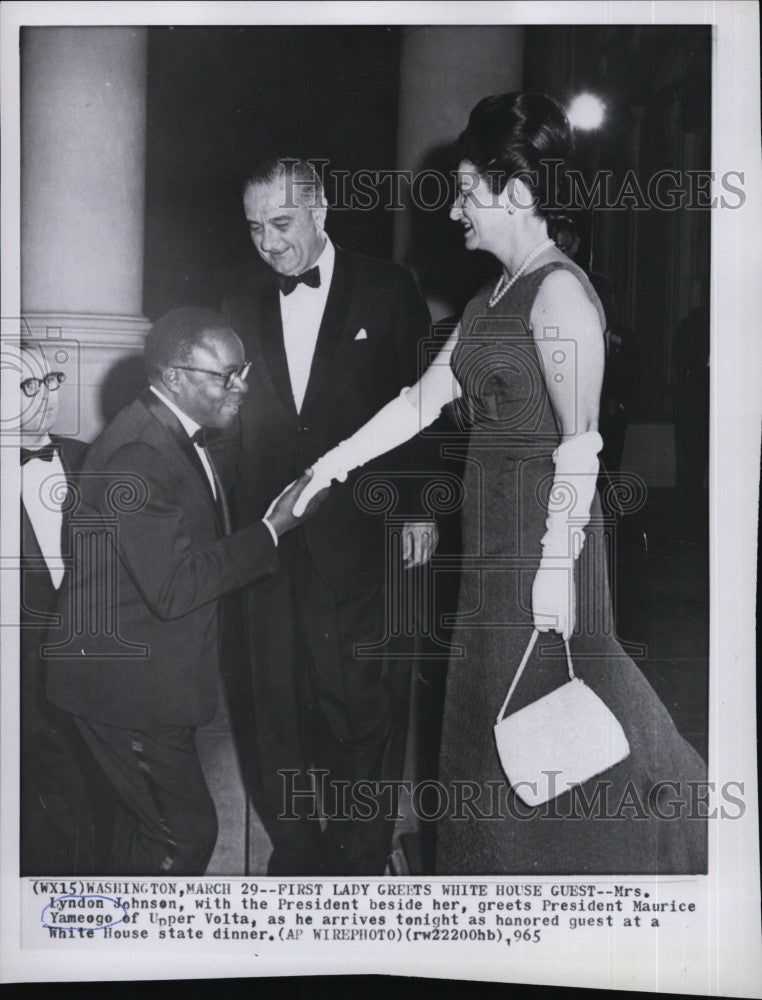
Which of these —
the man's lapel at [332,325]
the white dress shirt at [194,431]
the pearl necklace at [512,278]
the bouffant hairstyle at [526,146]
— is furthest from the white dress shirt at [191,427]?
A: the bouffant hairstyle at [526,146]

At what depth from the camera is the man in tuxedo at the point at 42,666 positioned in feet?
8.19

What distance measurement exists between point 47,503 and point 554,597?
113cm

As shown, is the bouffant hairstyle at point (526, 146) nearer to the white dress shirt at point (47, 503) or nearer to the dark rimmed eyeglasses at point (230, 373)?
the dark rimmed eyeglasses at point (230, 373)

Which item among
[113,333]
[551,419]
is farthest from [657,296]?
[113,333]

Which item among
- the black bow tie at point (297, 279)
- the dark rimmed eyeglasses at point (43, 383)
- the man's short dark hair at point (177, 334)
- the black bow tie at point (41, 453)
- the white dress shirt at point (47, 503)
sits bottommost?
the white dress shirt at point (47, 503)

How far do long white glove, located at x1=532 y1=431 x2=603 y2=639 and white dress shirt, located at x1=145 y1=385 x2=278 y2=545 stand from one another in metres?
0.59

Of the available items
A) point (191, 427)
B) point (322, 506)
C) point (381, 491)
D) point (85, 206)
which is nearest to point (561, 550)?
point (381, 491)

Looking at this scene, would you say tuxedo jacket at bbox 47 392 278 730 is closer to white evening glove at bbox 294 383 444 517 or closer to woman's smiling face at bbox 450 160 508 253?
white evening glove at bbox 294 383 444 517

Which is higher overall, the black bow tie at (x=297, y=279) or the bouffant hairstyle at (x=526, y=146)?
Answer: the bouffant hairstyle at (x=526, y=146)

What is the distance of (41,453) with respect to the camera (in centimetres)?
250

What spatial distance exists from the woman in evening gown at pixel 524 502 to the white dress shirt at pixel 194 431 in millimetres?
140

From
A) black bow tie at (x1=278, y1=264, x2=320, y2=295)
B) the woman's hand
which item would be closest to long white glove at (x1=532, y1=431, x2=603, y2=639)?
the woman's hand

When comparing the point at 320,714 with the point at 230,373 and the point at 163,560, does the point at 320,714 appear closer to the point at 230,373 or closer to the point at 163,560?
the point at 163,560

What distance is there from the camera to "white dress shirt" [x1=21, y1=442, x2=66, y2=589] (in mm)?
2498
